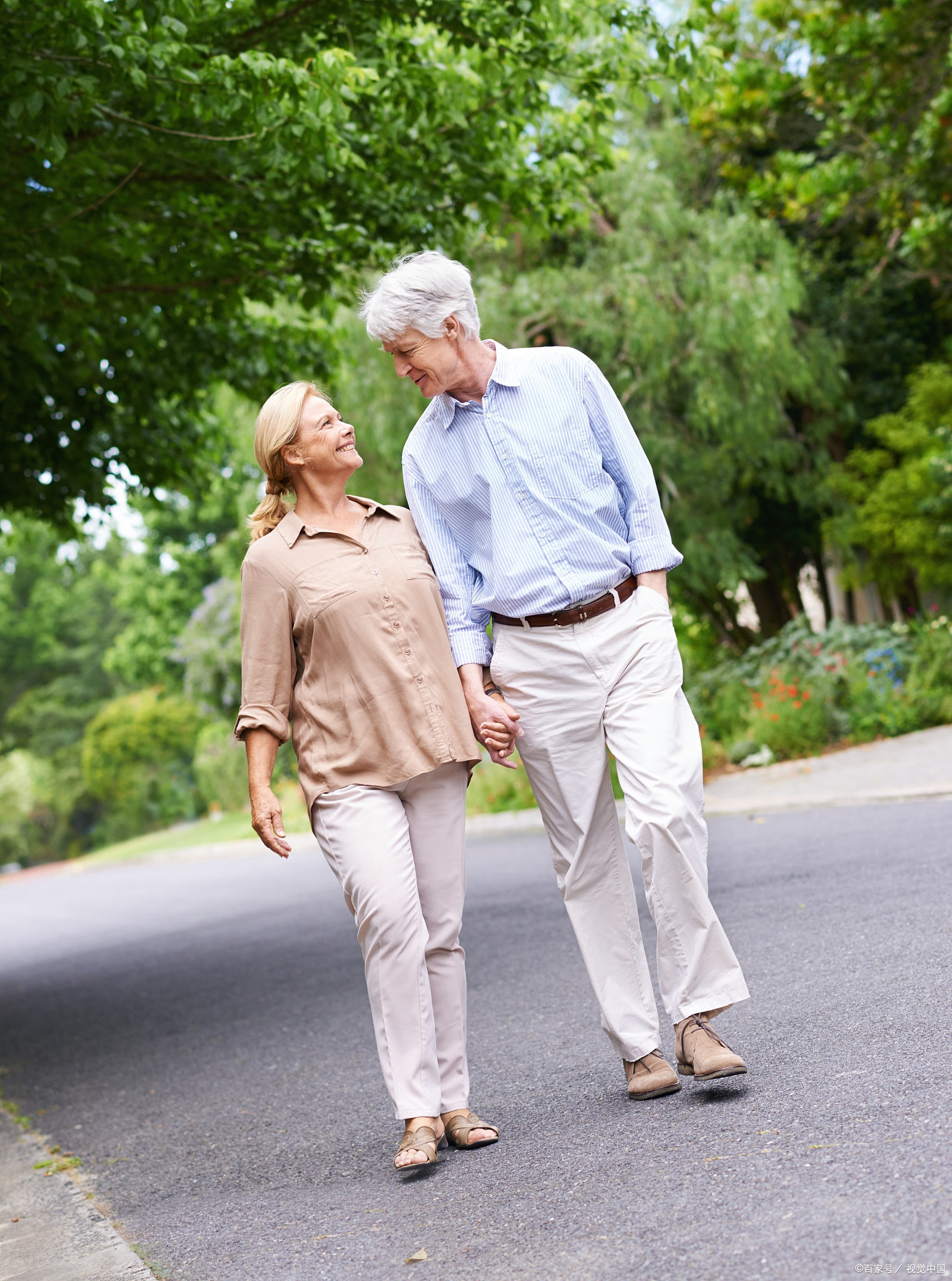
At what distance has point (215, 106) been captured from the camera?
19.8 ft

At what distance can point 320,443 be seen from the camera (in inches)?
145

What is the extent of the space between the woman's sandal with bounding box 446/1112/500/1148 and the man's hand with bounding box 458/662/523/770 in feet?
3.23

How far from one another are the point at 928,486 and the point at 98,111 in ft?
37.8

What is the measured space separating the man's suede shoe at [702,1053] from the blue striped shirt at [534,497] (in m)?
1.14

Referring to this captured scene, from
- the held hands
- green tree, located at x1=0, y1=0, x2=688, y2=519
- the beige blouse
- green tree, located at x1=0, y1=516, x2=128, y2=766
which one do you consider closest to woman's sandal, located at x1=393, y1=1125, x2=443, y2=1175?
the held hands

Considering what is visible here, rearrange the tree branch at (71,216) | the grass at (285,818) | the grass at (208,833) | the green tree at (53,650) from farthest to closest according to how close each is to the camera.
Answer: the green tree at (53,650) < the grass at (208,833) < the grass at (285,818) < the tree branch at (71,216)

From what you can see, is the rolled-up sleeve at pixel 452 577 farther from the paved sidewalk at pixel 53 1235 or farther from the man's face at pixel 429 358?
the paved sidewalk at pixel 53 1235

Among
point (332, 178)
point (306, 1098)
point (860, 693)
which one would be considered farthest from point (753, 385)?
point (306, 1098)

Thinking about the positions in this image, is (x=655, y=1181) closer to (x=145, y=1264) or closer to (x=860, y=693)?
(x=145, y=1264)

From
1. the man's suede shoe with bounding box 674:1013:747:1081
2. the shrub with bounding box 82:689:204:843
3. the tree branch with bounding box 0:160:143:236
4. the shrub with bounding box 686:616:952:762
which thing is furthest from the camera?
the shrub with bounding box 82:689:204:843

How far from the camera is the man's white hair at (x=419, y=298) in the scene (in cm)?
357

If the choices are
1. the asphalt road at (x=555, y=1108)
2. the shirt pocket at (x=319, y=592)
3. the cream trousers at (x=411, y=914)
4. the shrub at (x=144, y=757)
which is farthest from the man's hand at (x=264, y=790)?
the shrub at (x=144, y=757)

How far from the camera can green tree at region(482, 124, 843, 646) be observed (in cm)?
1552

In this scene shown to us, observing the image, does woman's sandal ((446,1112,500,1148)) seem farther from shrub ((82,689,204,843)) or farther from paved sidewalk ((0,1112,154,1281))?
shrub ((82,689,204,843))
